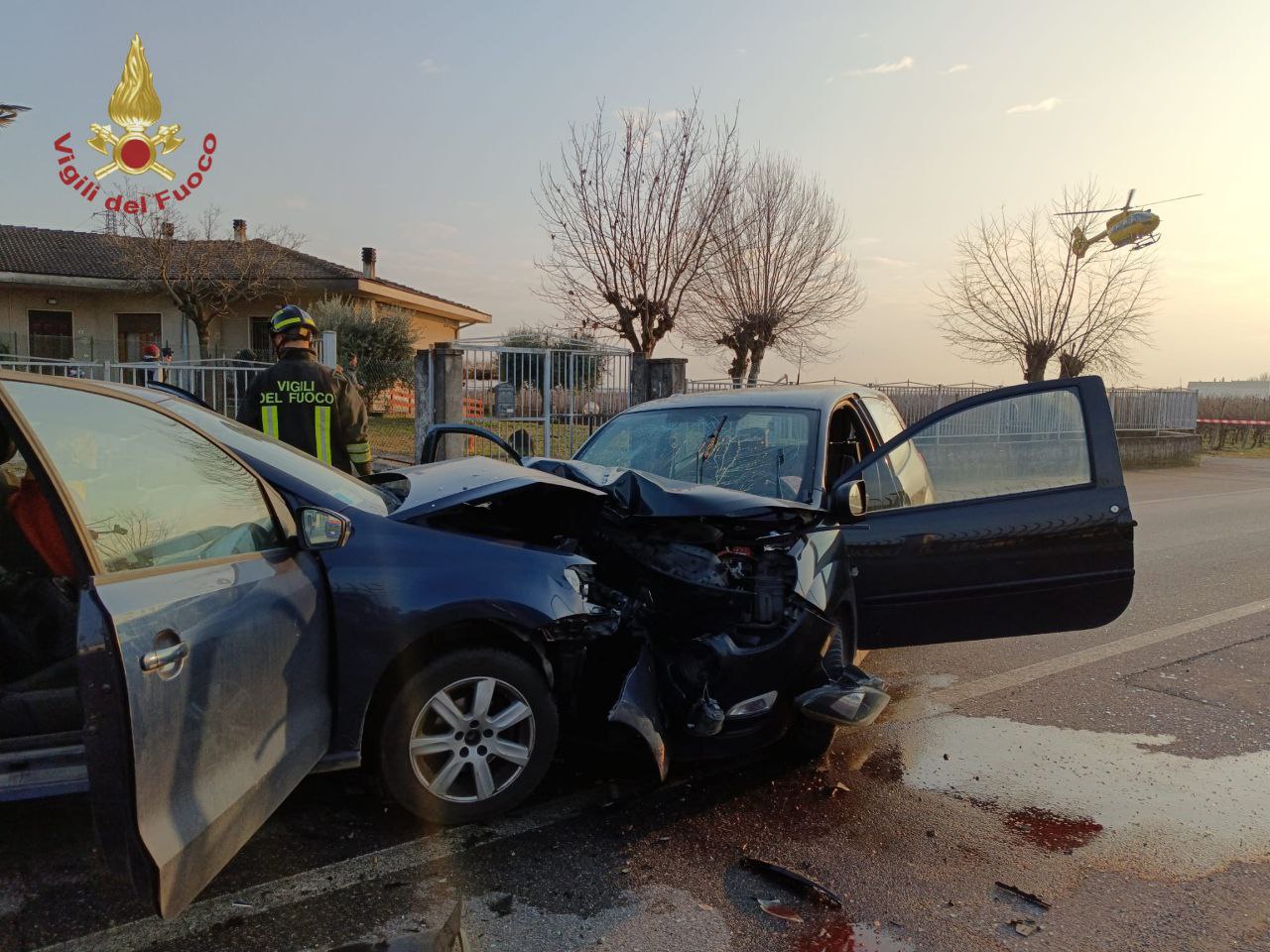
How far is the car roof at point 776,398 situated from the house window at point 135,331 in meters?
25.1

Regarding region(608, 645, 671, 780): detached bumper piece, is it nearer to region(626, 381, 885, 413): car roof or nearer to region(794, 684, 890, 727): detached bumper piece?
region(794, 684, 890, 727): detached bumper piece

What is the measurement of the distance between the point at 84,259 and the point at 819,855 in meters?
29.9

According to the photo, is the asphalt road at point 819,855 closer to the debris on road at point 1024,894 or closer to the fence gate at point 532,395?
the debris on road at point 1024,894

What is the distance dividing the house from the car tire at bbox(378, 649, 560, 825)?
2225cm

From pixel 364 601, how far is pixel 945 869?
210 centimetres

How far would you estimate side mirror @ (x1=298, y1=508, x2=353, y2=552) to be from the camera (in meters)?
2.82

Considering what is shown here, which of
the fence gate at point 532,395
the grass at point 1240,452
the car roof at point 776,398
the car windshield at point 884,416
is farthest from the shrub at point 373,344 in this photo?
the grass at point 1240,452

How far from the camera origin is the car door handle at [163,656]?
200 centimetres

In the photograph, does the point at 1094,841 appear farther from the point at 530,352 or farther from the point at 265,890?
the point at 530,352

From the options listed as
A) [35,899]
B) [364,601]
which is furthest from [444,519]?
[35,899]

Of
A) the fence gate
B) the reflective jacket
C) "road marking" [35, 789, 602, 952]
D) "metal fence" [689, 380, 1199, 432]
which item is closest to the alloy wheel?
"road marking" [35, 789, 602, 952]

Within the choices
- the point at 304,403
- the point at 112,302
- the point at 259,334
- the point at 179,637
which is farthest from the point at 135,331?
the point at 179,637

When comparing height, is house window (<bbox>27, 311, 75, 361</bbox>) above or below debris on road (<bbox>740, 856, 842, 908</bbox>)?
above

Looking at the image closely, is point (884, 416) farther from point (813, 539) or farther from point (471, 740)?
point (471, 740)
